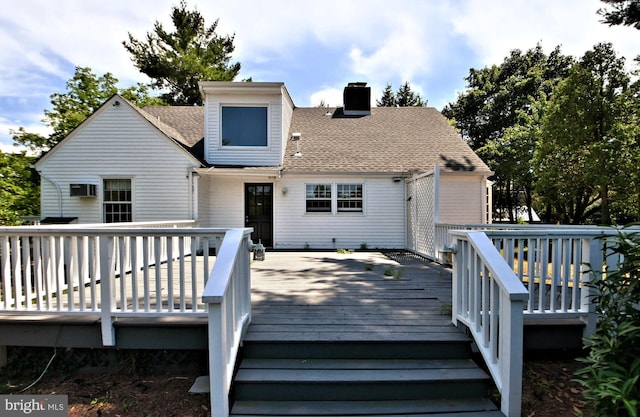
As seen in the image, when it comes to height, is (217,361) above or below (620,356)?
below

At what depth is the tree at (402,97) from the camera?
28797mm

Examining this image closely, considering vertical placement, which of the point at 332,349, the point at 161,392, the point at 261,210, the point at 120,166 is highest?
the point at 120,166

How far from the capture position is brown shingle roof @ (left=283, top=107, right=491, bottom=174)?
975 centimetres

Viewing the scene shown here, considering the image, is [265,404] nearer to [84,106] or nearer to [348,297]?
[348,297]

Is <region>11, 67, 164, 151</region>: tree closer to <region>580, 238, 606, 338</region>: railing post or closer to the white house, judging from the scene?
the white house

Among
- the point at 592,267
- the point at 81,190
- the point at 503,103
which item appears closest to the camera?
the point at 592,267

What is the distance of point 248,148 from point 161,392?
7.48 metres

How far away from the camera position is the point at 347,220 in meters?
9.59

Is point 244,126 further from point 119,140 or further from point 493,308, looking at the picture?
point 493,308

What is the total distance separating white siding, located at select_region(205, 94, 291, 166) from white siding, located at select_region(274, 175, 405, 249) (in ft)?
3.01

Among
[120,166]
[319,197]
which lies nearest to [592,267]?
[319,197]

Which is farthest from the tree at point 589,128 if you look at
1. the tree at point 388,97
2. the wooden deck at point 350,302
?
the tree at point 388,97

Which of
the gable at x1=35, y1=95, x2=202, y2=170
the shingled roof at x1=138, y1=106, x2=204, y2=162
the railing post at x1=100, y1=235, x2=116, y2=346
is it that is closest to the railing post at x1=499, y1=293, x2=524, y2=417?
the railing post at x1=100, y1=235, x2=116, y2=346

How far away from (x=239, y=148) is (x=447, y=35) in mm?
6808
